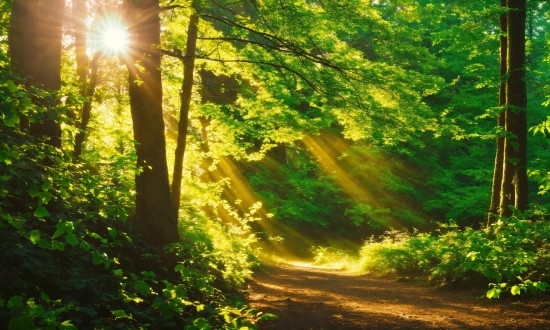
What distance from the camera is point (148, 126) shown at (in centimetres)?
701

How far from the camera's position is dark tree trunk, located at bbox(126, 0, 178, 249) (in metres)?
6.92

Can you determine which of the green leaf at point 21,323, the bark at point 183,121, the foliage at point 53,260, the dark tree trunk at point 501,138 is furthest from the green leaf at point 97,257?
the dark tree trunk at point 501,138

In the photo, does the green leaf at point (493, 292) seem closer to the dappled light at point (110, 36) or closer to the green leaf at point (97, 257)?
the green leaf at point (97, 257)

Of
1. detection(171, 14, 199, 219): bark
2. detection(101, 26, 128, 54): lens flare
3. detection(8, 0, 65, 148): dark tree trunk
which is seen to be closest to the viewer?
detection(8, 0, 65, 148): dark tree trunk

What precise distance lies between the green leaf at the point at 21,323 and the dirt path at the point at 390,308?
14.8 feet

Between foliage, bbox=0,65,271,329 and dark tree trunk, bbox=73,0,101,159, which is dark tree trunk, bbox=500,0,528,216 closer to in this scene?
foliage, bbox=0,65,271,329

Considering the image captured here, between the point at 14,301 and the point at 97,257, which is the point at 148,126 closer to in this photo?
the point at 97,257

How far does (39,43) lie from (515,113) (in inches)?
405

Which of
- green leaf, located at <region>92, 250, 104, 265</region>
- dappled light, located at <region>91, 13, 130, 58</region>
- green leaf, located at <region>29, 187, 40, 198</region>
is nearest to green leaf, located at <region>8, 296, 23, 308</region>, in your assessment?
green leaf, located at <region>29, 187, 40, 198</region>

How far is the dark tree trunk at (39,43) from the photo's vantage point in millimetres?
5414

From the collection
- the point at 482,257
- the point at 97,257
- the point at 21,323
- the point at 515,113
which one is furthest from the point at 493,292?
the point at 515,113

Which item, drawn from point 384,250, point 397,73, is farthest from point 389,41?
point 384,250

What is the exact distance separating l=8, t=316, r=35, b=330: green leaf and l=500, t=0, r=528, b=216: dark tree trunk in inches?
419

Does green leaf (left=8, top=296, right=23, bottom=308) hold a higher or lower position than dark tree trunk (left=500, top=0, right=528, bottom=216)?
lower
